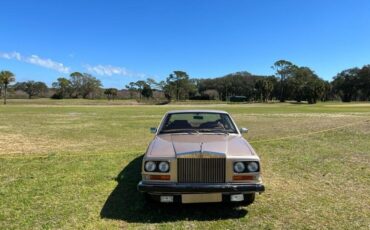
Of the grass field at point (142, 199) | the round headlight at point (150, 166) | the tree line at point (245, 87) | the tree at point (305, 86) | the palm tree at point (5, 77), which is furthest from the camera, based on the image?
the tree line at point (245, 87)

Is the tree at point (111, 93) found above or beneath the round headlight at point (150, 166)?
above

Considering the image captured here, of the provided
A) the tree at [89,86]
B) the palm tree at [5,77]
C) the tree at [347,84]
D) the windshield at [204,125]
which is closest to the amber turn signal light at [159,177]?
the windshield at [204,125]

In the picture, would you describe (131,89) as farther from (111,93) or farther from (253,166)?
(253,166)

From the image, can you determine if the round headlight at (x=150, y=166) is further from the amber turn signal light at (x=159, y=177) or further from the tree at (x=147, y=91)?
the tree at (x=147, y=91)

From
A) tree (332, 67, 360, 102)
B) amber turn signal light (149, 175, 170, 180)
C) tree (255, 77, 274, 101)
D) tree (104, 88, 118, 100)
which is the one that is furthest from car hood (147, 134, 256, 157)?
tree (104, 88, 118, 100)

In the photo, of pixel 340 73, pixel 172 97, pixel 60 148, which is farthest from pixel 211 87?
pixel 60 148

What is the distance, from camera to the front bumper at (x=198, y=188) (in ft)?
16.5

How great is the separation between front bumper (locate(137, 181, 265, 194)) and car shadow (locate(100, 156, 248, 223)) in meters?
0.51

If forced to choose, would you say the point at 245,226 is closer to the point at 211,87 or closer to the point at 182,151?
the point at 182,151

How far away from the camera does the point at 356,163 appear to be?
9461mm

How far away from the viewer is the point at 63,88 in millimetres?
131500

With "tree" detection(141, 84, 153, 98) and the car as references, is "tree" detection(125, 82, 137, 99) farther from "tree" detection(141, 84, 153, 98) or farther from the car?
the car

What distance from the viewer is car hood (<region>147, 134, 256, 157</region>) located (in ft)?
17.5

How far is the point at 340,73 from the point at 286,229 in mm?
137489
